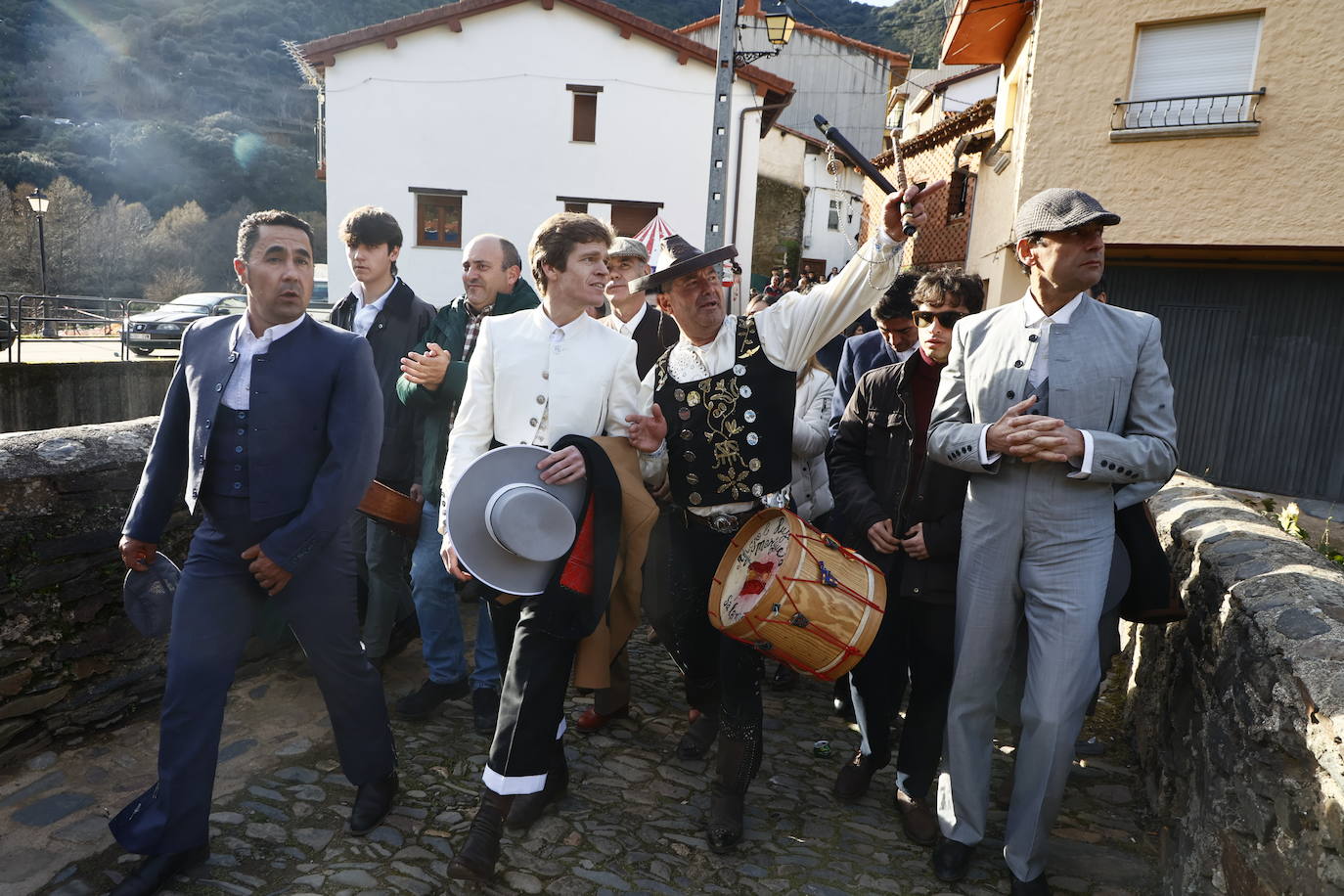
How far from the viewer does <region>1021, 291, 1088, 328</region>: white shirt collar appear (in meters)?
2.93

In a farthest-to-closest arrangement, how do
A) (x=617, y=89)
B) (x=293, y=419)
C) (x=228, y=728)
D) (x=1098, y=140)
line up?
(x=617, y=89) → (x=1098, y=140) → (x=228, y=728) → (x=293, y=419)

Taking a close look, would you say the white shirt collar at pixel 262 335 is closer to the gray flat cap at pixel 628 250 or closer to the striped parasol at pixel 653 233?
the gray flat cap at pixel 628 250

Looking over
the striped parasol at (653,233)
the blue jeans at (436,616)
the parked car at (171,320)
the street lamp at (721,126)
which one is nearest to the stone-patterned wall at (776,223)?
the parked car at (171,320)

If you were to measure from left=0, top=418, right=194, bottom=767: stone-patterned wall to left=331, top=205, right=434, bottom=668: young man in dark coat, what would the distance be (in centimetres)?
94

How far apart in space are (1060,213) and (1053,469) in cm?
77

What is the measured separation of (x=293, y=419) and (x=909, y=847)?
2.56m

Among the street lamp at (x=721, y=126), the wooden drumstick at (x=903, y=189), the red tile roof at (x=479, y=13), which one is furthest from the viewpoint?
the red tile roof at (x=479, y=13)

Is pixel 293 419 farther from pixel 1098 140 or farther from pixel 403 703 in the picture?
pixel 1098 140

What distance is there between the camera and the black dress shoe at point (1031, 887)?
2848 millimetres

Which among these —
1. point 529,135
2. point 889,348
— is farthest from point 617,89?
point 889,348

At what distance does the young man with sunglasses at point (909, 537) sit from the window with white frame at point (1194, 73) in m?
9.11

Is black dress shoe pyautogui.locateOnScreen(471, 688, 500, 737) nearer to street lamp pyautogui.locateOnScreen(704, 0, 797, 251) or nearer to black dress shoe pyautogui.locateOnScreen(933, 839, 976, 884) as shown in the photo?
black dress shoe pyautogui.locateOnScreen(933, 839, 976, 884)

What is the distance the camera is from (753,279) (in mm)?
35031

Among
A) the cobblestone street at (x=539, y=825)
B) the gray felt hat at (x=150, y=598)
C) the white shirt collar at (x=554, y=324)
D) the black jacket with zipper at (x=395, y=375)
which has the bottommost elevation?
the cobblestone street at (x=539, y=825)
